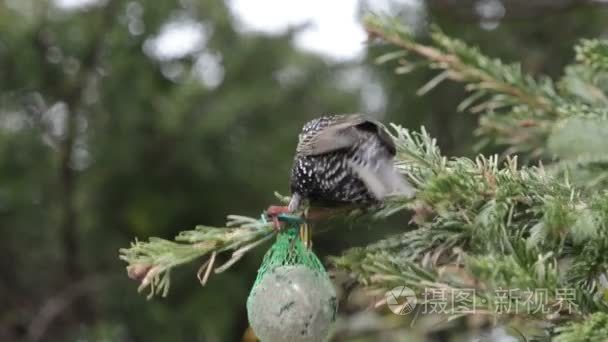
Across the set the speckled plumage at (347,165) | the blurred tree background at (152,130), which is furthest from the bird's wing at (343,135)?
the blurred tree background at (152,130)

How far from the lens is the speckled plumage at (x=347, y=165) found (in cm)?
66

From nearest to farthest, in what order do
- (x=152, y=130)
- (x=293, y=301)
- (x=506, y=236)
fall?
(x=506, y=236) < (x=293, y=301) < (x=152, y=130)

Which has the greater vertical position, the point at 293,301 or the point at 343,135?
the point at 343,135

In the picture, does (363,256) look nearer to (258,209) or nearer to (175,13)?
(258,209)

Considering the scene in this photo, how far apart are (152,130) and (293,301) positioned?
95 cm

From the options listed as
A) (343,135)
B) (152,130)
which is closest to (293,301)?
(343,135)

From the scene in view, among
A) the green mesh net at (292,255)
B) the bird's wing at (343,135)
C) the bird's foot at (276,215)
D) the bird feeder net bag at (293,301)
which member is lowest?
the bird feeder net bag at (293,301)

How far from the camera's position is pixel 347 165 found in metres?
0.71

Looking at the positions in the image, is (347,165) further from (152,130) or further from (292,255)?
(152,130)

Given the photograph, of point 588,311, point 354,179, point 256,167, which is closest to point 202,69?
point 256,167

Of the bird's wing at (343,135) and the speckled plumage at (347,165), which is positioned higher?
the bird's wing at (343,135)

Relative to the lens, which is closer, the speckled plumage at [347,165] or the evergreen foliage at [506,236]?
the evergreen foliage at [506,236]

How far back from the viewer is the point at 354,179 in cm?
69

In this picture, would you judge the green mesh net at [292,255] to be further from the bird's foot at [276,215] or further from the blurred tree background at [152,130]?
the blurred tree background at [152,130]
